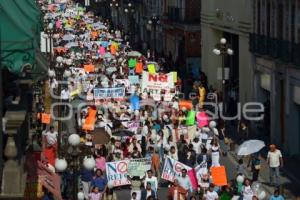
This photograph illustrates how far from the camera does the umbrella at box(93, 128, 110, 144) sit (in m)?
25.2

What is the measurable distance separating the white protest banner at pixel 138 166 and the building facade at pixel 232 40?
51.8ft

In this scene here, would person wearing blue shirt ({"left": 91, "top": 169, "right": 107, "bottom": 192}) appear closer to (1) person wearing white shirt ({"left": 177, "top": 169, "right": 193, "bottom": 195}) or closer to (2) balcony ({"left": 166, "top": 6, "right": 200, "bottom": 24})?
(1) person wearing white shirt ({"left": 177, "top": 169, "right": 193, "bottom": 195})

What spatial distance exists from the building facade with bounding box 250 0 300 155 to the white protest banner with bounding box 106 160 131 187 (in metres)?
9.12

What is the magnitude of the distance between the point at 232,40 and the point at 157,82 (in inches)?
530

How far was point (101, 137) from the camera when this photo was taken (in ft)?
82.9

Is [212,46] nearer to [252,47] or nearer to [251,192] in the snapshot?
[252,47]

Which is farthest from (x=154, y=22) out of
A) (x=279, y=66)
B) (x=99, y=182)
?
(x=99, y=182)

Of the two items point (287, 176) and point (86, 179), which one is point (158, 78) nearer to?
point (287, 176)

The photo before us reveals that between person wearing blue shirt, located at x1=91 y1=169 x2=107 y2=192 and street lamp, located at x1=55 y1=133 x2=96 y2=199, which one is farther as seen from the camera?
person wearing blue shirt, located at x1=91 y1=169 x2=107 y2=192

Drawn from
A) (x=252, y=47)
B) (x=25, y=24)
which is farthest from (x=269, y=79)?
(x=25, y=24)

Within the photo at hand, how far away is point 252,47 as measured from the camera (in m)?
37.1

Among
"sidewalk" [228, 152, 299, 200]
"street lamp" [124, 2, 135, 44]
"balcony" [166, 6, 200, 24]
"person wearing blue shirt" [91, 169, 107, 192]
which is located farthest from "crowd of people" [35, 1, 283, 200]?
"street lamp" [124, 2, 135, 44]

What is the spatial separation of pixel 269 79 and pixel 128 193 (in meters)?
12.5

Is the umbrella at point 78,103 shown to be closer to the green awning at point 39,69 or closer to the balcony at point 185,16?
the green awning at point 39,69
